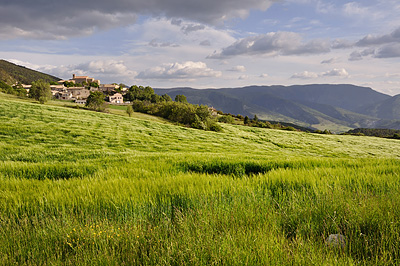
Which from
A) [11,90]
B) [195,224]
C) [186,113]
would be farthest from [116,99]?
[195,224]

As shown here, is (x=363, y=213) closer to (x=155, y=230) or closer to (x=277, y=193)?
(x=277, y=193)

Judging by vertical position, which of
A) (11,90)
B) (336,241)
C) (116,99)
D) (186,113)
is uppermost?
(116,99)

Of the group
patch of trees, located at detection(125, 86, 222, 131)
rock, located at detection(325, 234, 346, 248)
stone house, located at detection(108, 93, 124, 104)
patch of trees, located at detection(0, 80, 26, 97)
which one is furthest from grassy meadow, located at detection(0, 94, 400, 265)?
stone house, located at detection(108, 93, 124, 104)

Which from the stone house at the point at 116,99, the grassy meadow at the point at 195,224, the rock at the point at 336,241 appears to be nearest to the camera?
the grassy meadow at the point at 195,224

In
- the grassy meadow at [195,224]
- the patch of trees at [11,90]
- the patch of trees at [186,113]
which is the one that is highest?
the patch of trees at [11,90]

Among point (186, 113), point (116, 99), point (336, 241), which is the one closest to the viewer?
point (336, 241)

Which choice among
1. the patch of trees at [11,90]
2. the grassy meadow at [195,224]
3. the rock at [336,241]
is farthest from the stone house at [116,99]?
the rock at [336,241]

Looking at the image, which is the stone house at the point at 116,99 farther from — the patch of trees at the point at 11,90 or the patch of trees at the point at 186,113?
the patch of trees at the point at 186,113

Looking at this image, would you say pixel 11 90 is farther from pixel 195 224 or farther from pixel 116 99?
pixel 195 224

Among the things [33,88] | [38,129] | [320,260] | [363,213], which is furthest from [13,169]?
[33,88]

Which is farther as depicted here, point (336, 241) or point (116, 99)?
point (116, 99)

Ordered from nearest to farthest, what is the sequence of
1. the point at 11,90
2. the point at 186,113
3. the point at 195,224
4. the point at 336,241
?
the point at 336,241 < the point at 195,224 < the point at 186,113 < the point at 11,90

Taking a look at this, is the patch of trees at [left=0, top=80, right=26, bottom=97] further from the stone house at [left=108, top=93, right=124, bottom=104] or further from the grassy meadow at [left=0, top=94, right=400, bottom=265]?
the grassy meadow at [left=0, top=94, right=400, bottom=265]

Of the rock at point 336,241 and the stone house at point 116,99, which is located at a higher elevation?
the stone house at point 116,99
